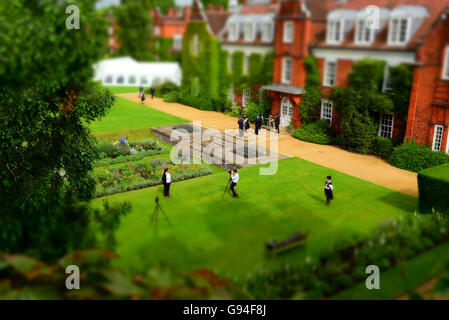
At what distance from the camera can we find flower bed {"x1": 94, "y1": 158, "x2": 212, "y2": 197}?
18188 mm

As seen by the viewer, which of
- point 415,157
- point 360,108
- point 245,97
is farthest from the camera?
point 245,97

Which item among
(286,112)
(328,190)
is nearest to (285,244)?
(328,190)

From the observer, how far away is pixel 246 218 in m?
15.1

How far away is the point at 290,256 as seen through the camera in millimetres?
12438

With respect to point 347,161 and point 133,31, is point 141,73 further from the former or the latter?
point 347,161

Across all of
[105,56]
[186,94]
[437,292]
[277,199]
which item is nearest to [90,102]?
[105,56]

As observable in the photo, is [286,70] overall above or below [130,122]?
above

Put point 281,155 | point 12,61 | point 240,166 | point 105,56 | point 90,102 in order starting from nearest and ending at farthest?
1. point 12,61
2. point 105,56
3. point 90,102
4. point 240,166
5. point 281,155

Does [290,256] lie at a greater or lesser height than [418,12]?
lesser

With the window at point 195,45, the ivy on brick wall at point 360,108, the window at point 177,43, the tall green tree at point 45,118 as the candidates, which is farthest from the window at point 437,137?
the window at point 177,43

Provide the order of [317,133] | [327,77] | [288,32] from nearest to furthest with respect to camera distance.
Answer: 1. [288,32]
2. [327,77]
3. [317,133]

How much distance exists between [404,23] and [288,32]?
521 centimetres

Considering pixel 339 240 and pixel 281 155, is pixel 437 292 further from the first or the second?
pixel 281 155

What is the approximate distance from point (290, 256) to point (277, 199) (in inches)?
184
